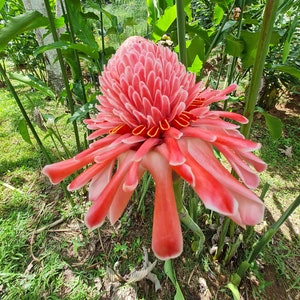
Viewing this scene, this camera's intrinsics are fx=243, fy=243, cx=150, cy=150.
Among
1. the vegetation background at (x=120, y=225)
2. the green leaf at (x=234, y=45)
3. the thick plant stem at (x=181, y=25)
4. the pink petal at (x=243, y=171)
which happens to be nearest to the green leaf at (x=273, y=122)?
the vegetation background at (x=120, y=225)

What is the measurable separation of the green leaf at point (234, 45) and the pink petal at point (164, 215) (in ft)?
2.29

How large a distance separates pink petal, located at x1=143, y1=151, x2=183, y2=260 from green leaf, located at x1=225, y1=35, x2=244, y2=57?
70 cm

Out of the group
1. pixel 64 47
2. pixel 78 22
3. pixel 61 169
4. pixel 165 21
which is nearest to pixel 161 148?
pixel 61 169

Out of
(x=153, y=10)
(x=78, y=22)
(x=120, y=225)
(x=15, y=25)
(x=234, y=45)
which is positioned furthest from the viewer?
(x=120, y=225)

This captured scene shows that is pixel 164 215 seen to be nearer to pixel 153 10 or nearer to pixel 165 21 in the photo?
pixel 165 21

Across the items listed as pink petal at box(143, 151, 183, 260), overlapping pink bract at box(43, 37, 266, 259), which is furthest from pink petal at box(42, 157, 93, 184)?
pink petal at box(143, 151, 183, 260)

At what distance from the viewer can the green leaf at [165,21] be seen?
97cm

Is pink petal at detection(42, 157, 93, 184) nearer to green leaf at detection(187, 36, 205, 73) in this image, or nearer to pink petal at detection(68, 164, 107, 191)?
pink petal at detection(68, 164, 107, 191)

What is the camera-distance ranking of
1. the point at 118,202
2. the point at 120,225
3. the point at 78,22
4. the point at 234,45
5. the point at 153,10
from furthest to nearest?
1. the point at 120,225
2. the point at 153,10
3. the point at 78,22
4. the point at 234,45
5. the point at 118,202

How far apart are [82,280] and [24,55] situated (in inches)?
136

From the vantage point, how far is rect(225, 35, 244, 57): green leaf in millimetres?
893

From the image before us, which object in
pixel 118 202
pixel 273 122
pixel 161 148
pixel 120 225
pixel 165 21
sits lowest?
pixel 120 225

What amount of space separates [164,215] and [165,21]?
0.90 meters

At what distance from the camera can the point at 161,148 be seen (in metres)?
0.40
